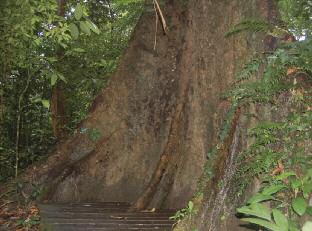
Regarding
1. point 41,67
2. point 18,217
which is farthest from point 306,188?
point 41,67

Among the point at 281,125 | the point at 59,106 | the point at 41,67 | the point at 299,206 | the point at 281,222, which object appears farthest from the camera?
the point at 59,106

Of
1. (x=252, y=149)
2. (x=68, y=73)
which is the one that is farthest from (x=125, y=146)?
(x=68, y=73)

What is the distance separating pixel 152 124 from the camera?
624cm

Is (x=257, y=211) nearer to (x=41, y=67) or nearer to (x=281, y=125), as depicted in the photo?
(x=281, y=125)

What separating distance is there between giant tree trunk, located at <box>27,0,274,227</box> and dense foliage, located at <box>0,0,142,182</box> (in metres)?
0.65

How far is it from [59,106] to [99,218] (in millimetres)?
6170

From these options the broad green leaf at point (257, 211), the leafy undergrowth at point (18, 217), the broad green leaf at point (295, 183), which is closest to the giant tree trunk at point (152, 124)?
the leafy undergrowth at point (18, 217)

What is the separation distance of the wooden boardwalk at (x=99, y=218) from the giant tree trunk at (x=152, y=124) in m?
0.36

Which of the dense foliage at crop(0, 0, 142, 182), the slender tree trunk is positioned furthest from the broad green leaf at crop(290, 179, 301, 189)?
the slender tree trunk

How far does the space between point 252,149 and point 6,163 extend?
21.5 ft

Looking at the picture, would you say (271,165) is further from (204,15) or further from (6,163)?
(6,163)

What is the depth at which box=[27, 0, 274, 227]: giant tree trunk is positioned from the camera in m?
5.56

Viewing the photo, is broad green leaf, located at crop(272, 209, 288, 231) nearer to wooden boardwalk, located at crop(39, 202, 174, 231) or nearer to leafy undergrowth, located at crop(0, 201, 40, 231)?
wooden boardwalk, located at crop(39, 202, 174, 231)

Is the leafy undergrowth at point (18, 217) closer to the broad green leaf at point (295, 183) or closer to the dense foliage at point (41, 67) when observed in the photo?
the dense foliage at point (41, 67)
